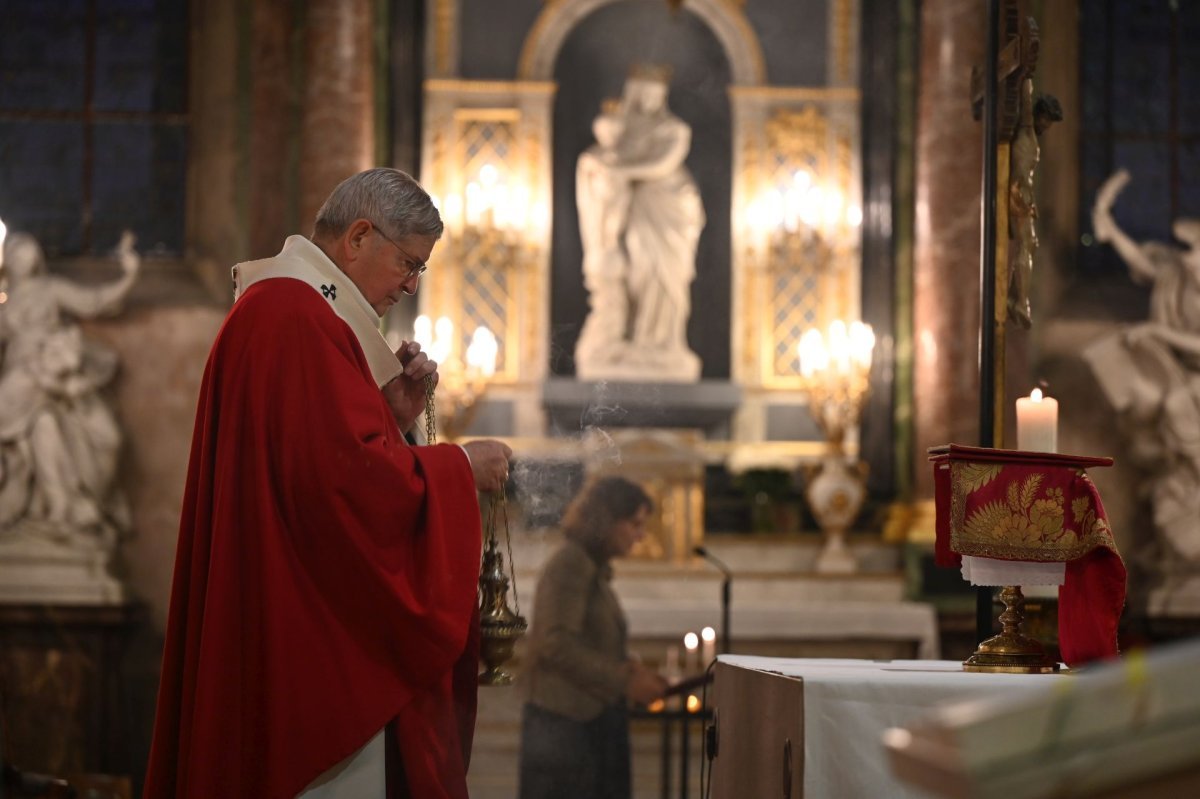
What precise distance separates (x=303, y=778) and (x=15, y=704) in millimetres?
5893

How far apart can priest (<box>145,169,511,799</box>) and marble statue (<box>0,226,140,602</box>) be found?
5.43 m

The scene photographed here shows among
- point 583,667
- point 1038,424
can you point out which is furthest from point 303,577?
point 583,667

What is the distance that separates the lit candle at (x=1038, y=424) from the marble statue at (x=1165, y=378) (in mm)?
5365

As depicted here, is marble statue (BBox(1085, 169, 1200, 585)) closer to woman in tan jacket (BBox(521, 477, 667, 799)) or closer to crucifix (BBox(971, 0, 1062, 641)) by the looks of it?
woman in tan jacket (BBox(521, 477, 667, 799))

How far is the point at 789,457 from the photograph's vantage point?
9.18 m

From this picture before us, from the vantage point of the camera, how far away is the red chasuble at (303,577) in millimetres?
2852

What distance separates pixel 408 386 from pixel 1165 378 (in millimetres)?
5976

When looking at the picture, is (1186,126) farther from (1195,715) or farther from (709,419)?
(1195,715)

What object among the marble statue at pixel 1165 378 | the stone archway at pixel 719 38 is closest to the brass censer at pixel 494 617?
the marble statue at pixel 1165 378

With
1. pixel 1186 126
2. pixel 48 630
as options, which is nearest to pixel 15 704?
pixel 48 630

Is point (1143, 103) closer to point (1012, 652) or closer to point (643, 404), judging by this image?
point (643, 404)

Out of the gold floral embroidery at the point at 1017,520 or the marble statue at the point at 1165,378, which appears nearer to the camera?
the gold floral embroidery at the point at 1017,520

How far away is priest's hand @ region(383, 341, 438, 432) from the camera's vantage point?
3.32 metres

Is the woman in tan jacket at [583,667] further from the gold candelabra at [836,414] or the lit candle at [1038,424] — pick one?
the gold candelabra at [836,414]
